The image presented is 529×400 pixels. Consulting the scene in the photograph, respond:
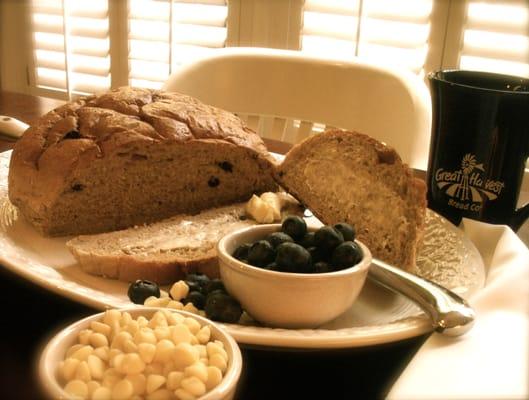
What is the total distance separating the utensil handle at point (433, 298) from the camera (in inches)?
32.1

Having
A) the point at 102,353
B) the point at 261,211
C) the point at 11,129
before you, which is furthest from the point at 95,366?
the point at 11,129

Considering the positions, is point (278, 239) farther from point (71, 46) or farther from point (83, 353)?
point (71, 46)

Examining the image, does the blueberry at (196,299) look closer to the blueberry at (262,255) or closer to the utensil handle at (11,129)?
the blueberry at (262,255)

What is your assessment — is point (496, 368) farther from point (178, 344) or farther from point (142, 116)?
point (142, 116)

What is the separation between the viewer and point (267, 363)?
2.76 ft

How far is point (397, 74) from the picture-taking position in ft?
6.66

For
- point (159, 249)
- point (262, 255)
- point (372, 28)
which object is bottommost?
point (159, 249)

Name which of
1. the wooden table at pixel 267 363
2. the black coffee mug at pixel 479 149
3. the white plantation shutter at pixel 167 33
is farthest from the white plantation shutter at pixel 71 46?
the wooden table at pixel 267 363

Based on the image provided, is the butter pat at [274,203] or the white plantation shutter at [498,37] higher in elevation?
the white plantation shutter at [498,37]

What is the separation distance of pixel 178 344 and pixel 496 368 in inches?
14.1

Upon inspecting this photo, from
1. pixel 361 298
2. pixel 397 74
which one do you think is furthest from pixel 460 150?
pixel 397 74

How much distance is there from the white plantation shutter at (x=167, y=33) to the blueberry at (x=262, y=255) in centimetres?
228

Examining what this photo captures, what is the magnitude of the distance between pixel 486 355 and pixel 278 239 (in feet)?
1.17

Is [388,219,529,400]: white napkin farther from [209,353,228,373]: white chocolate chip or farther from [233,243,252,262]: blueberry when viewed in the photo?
[233,243,252,262]: blueberry
